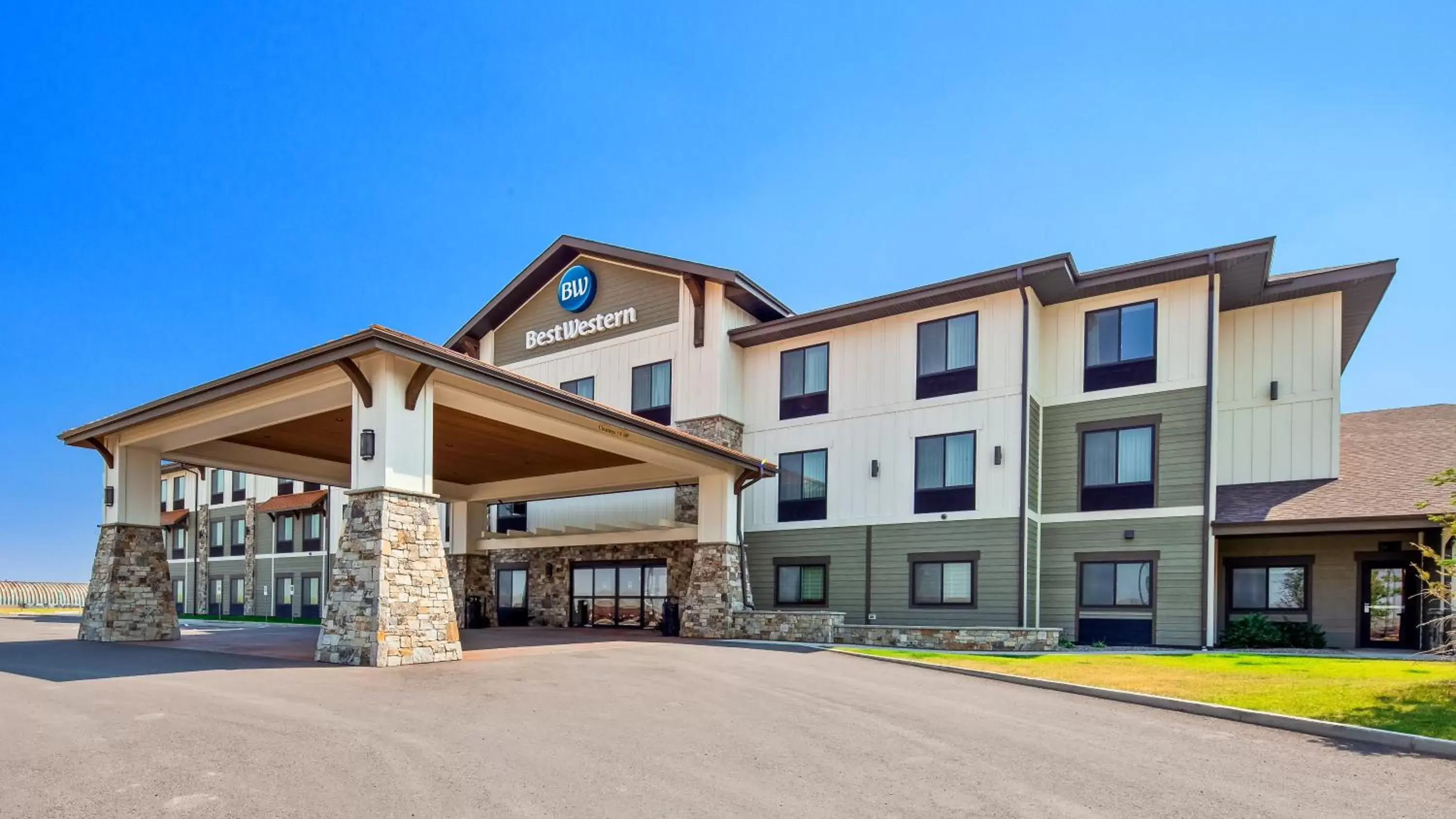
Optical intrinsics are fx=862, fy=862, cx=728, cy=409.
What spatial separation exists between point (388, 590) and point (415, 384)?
316 centimetres

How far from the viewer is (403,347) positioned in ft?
42.0

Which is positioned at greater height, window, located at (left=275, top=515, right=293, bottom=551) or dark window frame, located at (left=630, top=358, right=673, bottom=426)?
dark window frame, located at (left=630, top=358, right=673, bottom=426)

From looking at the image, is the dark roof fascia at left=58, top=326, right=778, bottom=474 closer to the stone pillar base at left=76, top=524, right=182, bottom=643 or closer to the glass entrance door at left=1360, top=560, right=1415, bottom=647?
the stone pillar base at left=76, top=524, right=182, bottom=643

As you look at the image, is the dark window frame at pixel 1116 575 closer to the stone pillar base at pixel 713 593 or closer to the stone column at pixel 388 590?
the stone pillar base at pixel 713 593

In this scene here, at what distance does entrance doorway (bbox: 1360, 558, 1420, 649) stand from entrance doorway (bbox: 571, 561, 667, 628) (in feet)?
54.1

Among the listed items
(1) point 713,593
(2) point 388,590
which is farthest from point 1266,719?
(1) point 713,593

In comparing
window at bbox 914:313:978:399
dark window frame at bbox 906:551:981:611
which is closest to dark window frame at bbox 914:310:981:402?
window at bbox 914:313:978:399

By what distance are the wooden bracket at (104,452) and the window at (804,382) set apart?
16.0m

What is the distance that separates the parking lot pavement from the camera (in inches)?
232

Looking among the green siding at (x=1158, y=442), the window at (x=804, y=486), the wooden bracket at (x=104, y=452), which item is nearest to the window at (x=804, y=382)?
the window at (x=804, y=486)

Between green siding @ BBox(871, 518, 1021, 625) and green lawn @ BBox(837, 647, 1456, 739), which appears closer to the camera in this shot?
green lawn @ BBox(837, 647, 1456, 739)

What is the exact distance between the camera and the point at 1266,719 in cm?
923

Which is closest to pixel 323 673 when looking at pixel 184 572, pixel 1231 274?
pixel 1231 274

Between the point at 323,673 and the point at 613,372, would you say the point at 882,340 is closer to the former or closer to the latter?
the point at 613,372
